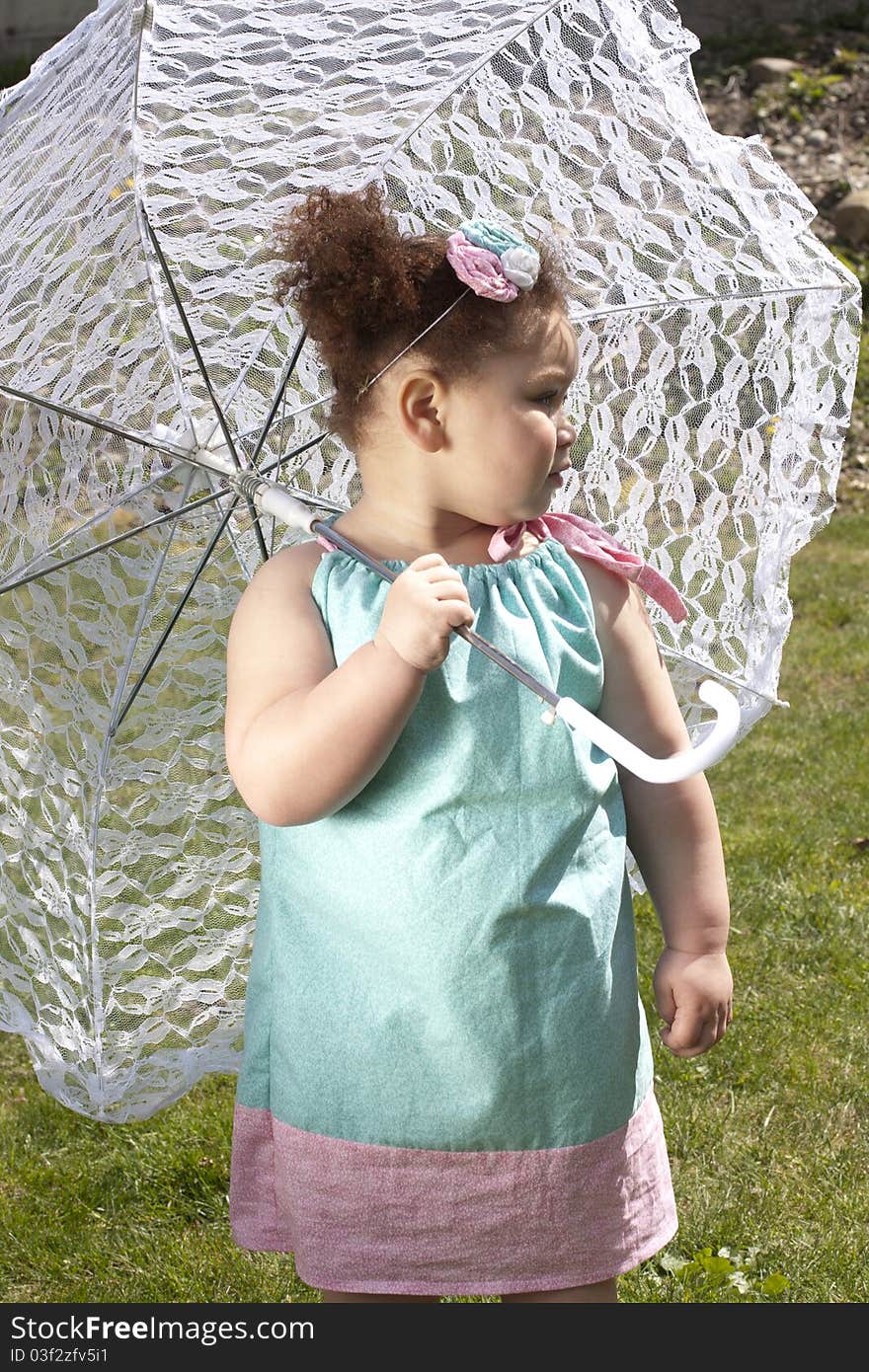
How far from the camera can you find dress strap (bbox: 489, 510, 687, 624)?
2045mm

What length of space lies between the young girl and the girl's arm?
2 cm

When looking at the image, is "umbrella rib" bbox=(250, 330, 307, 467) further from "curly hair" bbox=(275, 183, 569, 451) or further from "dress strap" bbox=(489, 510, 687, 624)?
"dress strap" bbox=(489, 510, 687, 624)

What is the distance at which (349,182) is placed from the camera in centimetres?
223

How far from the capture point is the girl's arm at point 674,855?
2045mm

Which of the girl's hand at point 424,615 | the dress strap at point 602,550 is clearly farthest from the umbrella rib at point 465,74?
the girl's hand at point 424,615

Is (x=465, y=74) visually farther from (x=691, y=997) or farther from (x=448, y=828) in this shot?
(x=691, y=997)

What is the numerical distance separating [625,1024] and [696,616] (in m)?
0.69

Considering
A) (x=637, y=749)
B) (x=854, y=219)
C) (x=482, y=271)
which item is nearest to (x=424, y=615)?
(x=637, y=749)

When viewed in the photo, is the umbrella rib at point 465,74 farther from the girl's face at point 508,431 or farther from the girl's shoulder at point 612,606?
the girl's shoulder at point 612,606

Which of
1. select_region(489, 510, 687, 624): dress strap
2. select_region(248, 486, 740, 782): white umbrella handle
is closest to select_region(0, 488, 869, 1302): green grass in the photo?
select_region(489, 510, 687, 624): dress strap

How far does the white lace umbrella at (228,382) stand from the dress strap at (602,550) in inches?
11.6

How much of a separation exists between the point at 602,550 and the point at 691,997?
558 mm

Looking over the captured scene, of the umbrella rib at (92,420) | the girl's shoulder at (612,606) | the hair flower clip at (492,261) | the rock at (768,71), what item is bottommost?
the rock at (768,71)
